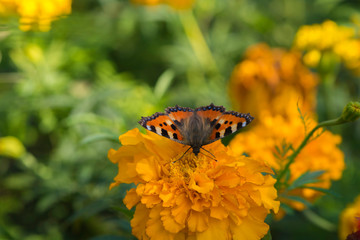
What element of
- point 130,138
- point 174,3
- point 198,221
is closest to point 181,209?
point 198,221

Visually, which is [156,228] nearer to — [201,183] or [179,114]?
[201,183]

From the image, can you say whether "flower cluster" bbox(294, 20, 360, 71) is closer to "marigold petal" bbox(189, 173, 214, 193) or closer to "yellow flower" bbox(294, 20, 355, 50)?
"yellow flower" bbox(294, 20, 355, 50)

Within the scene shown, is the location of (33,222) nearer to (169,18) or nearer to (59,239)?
(59,239)

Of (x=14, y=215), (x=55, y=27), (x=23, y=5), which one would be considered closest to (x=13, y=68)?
(x=23, y=5)

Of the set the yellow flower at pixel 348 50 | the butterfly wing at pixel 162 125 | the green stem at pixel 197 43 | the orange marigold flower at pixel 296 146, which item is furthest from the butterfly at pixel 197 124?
the green stem at pixel 197 43

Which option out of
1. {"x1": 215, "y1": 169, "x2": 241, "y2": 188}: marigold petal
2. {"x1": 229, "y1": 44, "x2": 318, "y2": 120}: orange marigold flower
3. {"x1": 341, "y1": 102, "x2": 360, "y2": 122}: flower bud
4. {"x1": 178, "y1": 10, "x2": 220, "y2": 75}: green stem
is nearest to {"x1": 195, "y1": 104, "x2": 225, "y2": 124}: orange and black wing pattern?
{"x1": 215, "y1": 169, "x2": 241, "y2": 188}: marigold petal
